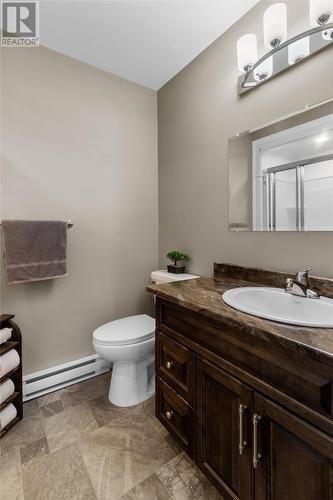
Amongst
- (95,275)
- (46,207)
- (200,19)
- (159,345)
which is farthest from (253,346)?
(200,19)

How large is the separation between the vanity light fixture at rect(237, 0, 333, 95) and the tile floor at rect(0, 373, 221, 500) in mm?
2024

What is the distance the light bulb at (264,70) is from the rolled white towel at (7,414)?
2306mm

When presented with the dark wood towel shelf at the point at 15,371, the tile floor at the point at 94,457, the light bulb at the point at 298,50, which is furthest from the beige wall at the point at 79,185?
the light bulb at the point at 298,50

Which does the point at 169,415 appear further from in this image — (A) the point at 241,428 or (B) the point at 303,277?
(B) the point at 303,277

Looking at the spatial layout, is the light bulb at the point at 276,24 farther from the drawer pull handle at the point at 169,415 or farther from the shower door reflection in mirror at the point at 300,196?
the drawer pull handle at the point at 169,415

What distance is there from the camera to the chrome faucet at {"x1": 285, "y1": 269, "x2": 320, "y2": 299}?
1.01 meters

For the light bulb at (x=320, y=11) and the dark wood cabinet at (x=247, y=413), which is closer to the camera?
the dark wood cabinet at (x=247, y=413)

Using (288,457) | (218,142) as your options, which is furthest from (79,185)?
(288,457)

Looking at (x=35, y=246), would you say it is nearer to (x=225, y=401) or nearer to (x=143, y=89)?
(x=225, y=401)

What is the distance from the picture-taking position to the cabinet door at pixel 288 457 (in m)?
0.62

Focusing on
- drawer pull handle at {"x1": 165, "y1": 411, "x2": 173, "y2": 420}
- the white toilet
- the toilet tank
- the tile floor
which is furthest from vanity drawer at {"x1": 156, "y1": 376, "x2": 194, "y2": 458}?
the toilet tank

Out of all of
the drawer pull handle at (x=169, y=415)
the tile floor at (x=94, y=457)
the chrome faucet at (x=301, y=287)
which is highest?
the chrome faucet at (x=301, y=287)

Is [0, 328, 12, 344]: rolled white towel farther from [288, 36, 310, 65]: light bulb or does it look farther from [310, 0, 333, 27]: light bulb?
[310, 0, 333, 27]: light bulb

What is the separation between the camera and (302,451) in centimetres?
66
